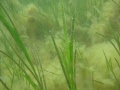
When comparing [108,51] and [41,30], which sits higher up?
[41,30]

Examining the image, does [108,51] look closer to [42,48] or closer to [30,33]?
[42,48]

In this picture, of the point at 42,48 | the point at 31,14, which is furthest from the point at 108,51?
the point at 31,14

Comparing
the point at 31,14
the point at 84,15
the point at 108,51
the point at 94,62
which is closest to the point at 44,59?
the point at 94,62

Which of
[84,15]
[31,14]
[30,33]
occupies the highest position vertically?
[31,14]

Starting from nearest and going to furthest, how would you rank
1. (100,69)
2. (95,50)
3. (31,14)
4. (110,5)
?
(100,69), (95,50), (110,5), (31,14)

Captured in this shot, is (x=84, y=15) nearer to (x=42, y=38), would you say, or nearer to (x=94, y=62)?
(x=42, y=38)

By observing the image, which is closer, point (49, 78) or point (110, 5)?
point (49, 78)

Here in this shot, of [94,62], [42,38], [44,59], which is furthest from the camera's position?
[42,38]
